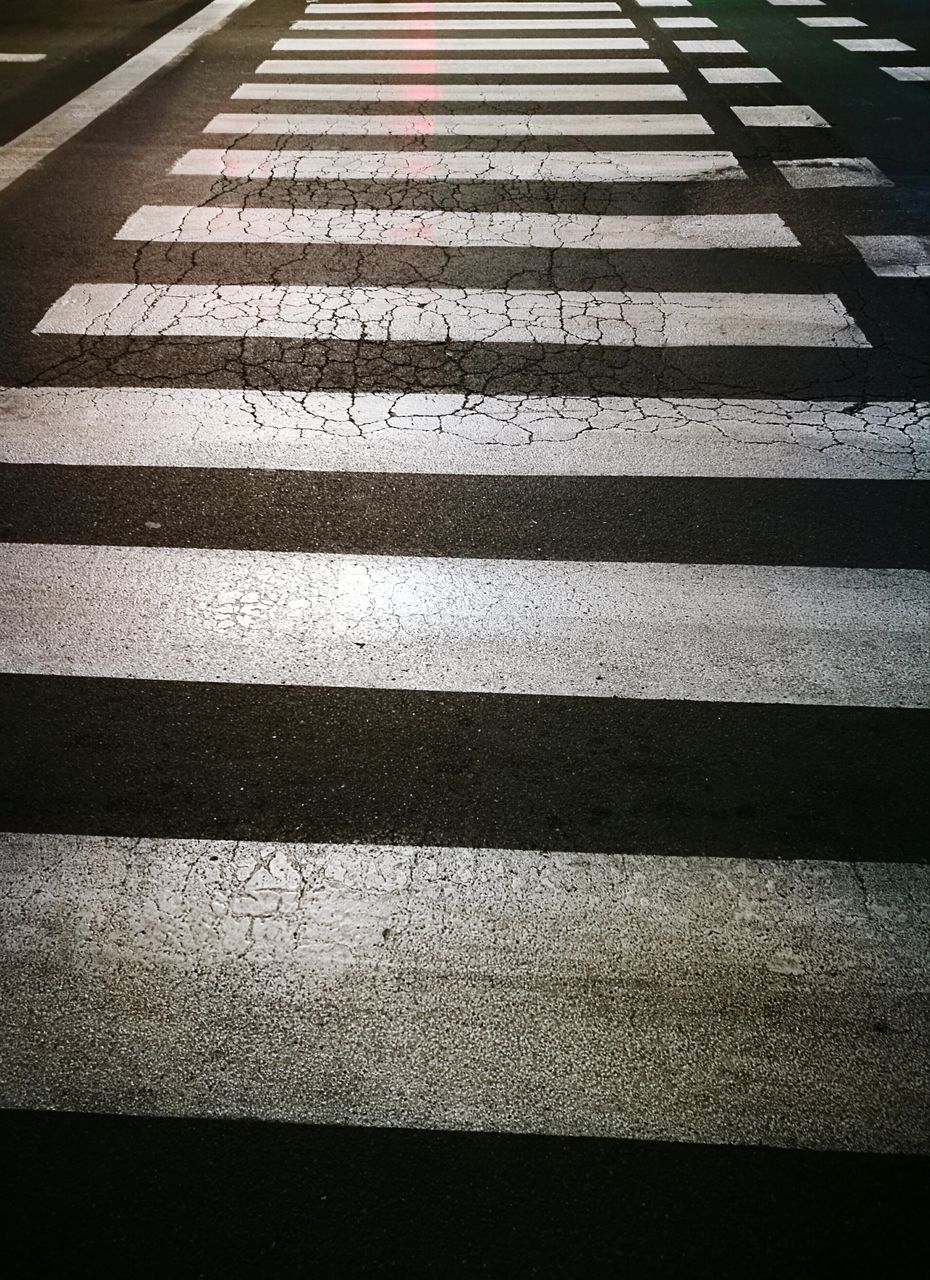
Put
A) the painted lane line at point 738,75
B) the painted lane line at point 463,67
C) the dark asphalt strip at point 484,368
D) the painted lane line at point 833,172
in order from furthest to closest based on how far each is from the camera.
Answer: the painted lane line at point 463,67 < the painted lane line at point 738,75 < the painted lane line at point 833,172 < the dark asphalt strip at point 484,368

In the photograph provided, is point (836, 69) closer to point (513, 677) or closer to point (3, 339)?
point (3, 339)

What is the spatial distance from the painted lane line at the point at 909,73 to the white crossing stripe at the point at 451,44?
2.91 meters

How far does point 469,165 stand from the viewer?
8953 millimetres

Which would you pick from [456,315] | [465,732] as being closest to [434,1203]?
[465,732]

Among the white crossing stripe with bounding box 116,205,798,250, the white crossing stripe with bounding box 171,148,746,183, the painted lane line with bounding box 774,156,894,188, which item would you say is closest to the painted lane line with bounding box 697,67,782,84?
the white crossing stripe with bounding box 171,148,746,183

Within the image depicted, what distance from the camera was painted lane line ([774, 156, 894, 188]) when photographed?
852 cm

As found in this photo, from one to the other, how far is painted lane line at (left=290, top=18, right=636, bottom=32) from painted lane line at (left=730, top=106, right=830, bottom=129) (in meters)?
4.15

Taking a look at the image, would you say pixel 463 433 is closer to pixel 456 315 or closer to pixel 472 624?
pixel 456 315

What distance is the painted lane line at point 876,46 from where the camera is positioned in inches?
493

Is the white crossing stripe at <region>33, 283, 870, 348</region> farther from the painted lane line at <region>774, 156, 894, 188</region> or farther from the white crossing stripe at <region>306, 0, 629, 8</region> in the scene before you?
the white crossing stripe at <region>306, 0, 629, 8</region>

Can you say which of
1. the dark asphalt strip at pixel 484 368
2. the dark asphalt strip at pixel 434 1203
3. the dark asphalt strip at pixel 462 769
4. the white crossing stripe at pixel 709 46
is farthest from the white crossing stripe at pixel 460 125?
the dark asphalt strip at pixel 434 1203

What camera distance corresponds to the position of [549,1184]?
98.3 inches

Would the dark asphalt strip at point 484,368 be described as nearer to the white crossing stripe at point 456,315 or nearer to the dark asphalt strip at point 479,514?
the white crossing stripe at point 456,315

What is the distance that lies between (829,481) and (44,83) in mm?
10097
